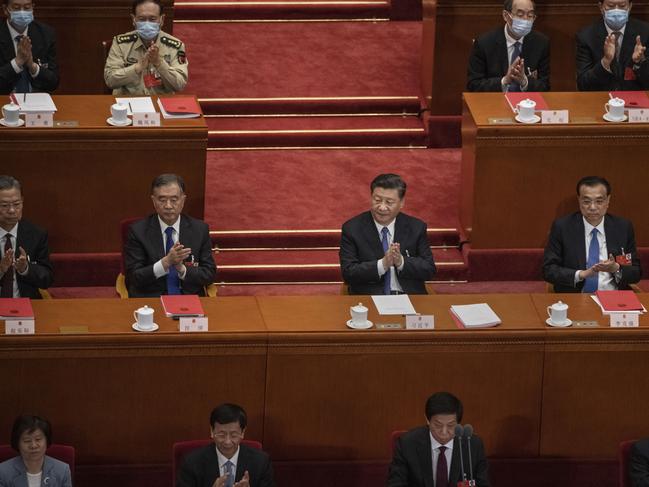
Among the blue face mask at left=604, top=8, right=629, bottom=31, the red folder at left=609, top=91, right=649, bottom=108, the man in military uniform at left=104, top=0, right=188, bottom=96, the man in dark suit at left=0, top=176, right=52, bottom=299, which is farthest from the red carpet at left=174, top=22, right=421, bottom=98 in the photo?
the man in dark suit at left=0, top=176, right=52, bottom=299

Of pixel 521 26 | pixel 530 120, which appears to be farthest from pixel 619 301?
pixel 521 26

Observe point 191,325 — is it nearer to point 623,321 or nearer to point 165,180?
point 165,180

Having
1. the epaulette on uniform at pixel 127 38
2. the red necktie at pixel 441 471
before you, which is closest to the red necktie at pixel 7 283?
the epaulette on uniform at pixel 127 38

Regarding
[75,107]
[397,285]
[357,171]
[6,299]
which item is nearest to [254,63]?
[357,171]

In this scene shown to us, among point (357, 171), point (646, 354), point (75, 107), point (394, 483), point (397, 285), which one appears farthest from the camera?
point (357, 171)

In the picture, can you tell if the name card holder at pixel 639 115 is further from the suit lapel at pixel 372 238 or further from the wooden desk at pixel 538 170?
the suit lapel at pixel 372 238

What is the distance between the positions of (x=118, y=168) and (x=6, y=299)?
117 cm

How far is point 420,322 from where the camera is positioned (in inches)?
247

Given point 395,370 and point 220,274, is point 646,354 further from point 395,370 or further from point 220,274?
point 220,274

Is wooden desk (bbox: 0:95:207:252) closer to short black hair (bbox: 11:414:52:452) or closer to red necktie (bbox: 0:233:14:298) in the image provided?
red necktie (bbox: 0:233:14:298)

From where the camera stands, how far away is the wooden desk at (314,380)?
6.11 meters

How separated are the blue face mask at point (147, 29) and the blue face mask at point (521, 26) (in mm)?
1650

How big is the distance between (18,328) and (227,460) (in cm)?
93

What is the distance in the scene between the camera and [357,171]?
8.09 meters
